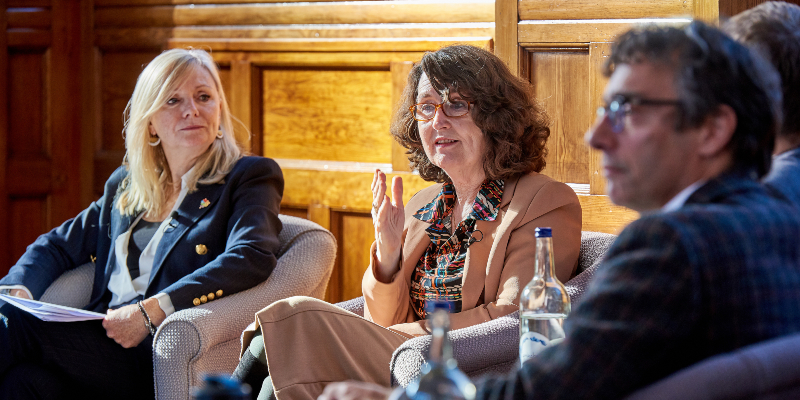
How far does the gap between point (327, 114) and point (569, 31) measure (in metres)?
1.38

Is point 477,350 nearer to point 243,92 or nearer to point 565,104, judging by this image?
point 565,104

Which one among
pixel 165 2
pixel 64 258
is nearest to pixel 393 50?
pixel 165 2

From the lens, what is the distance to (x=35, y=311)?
6.82ft

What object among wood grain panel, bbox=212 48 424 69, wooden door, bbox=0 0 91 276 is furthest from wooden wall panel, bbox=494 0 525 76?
wooden door, bbox=0 0 91 276

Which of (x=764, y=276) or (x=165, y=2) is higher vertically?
(x=165, y=2)

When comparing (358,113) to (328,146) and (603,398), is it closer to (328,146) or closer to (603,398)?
(328,146)

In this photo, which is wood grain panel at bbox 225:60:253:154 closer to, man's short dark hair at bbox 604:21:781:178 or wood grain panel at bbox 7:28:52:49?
wood grain panel at bbox 7:28:52:49

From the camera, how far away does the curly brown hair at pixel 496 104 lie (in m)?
2.07

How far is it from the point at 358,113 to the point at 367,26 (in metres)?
0.37

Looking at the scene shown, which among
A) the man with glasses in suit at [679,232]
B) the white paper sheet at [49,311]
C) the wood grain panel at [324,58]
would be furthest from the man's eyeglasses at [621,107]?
the wood grain panel at [324,58]

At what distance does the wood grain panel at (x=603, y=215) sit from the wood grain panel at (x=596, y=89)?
0.11ft

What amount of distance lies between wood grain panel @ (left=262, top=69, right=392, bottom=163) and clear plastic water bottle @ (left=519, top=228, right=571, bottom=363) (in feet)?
6.10

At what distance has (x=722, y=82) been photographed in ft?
3.18

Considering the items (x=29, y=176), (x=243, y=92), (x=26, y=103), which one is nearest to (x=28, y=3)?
(x=26, y=103)
